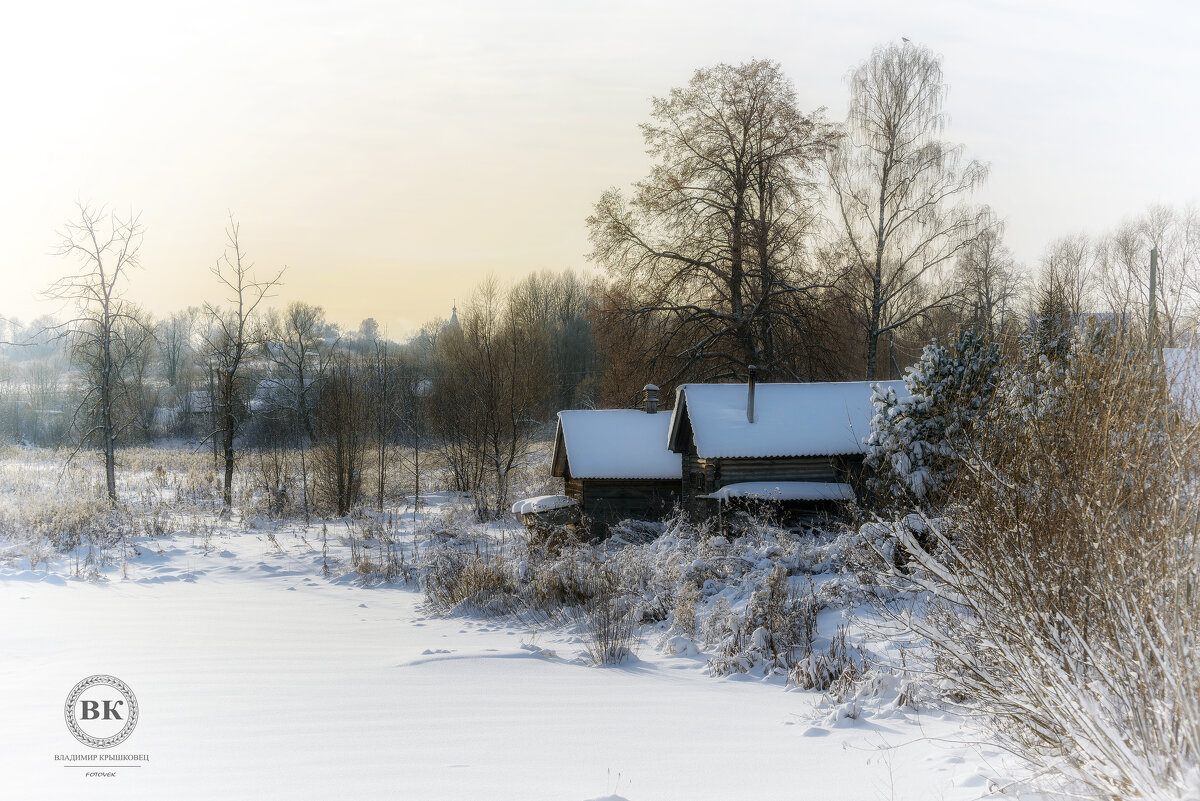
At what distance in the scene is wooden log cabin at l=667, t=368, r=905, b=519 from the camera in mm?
16438

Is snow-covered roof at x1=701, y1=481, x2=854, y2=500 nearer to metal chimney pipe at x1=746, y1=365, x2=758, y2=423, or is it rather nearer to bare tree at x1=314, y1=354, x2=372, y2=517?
metal chimney pipe at x1=746, y1=365, x2=758, y2=423

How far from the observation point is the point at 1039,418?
17.8 ft

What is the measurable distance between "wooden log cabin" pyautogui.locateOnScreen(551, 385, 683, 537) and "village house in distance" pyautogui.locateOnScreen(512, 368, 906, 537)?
0.03 metres

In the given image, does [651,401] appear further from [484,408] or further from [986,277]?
[986,277]

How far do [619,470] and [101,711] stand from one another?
14.1 m

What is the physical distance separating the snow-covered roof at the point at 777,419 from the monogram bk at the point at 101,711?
486 inches

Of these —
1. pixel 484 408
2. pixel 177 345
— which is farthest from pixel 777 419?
pixel 177 345

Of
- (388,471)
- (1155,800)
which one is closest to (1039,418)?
(1155,800)

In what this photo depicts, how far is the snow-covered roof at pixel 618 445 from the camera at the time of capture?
19078 mm

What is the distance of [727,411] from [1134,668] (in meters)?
14.3

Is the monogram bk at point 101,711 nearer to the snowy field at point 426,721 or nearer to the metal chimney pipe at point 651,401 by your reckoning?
the snowy field at point 426,721

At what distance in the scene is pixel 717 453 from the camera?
16672 millimetres

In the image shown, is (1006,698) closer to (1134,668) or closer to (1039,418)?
(1134,668)

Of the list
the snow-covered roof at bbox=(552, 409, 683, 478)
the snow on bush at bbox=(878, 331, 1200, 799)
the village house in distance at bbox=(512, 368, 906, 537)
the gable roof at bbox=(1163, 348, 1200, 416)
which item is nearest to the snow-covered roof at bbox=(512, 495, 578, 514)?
the village house in distance at bbox=(512, 368, 906, 537)
